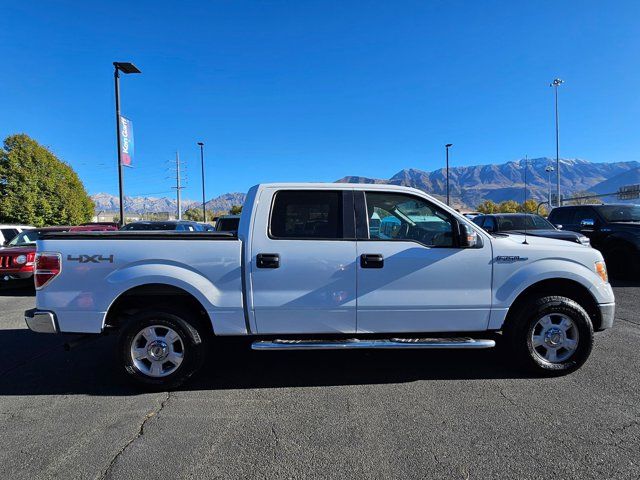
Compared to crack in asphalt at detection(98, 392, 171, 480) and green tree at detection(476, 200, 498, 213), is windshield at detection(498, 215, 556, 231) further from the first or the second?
green tree at detection(476, 200, 498, 213)

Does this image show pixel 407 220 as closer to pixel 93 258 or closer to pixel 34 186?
pixel 93 258

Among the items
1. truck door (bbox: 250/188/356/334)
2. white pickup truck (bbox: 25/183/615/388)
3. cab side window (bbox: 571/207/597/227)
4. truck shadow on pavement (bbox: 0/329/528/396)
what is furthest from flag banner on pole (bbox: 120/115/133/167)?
cab side window (bbox: 571/207/597/227)

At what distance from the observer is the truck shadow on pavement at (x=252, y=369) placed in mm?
4039

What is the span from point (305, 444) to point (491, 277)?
2355 mm

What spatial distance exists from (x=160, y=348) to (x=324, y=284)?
168 centimetres

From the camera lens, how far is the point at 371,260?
12.6 ft

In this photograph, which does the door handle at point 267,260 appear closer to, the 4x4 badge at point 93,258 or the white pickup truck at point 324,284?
the white pickup truck at point 324,284

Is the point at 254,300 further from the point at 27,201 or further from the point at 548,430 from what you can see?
the point at 27,201

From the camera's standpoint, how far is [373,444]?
2967mm

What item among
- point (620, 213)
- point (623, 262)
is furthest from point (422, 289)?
point (620, 213)

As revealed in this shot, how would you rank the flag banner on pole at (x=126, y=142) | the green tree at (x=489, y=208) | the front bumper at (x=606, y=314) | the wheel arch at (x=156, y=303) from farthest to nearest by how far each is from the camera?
the green tree at (x=489, y=208), the flag banner on pole at (x=126, y=142), the front bumper at (x=606, y=314), the wheel arch at (x=156, y=303)

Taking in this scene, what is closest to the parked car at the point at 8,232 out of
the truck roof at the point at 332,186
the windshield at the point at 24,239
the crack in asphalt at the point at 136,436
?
the windshield at the point at 24,239

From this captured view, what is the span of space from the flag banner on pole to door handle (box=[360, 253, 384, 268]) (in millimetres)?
13996

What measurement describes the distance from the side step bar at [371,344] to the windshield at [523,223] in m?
7.06
